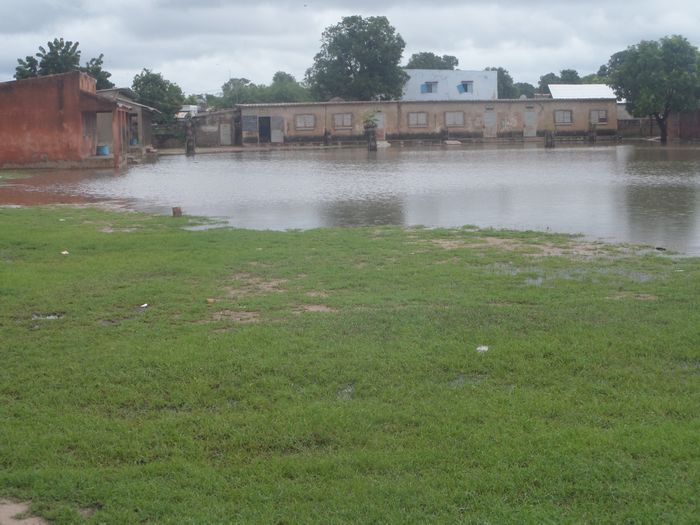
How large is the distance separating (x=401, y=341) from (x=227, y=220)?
9.93m

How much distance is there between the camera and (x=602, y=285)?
8.52 metres

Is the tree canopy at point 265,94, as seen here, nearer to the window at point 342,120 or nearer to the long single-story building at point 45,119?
the window at point 342,120

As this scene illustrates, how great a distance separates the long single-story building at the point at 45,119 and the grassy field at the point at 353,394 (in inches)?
1081

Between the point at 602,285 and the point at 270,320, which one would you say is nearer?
the point at 270,320

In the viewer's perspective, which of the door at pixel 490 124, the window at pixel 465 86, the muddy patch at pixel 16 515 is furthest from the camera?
the window at pixel 465 86

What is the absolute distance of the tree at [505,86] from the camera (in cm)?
10044

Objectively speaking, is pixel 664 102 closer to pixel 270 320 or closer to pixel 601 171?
pixel 601 171

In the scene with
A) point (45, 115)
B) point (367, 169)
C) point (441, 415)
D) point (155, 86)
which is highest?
point (155, 86)

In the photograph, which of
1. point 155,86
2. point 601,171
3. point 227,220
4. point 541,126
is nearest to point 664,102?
point 541,126

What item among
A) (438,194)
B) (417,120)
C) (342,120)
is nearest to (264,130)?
(342,120)

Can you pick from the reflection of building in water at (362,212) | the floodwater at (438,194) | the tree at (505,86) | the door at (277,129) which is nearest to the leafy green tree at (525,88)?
the tree at (505,86)

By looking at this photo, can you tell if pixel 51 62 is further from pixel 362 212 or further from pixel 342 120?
pixel 362 212

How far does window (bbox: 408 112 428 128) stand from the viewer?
210 feet

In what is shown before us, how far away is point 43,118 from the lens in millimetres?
35469
